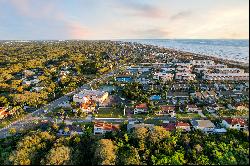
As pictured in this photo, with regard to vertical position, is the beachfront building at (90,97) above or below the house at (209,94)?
above

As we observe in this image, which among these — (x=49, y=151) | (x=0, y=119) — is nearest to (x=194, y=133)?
(x=49, y=151)

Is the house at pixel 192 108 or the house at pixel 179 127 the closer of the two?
the house at pixel 179 127

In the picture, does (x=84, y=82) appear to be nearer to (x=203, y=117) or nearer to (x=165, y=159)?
(x=203, y=117)

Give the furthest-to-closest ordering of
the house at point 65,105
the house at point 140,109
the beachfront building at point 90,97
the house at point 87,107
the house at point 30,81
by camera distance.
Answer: the house at point 30,81 → the beachfront building at point 90,97 → the house at point 65,105 → the house at point 87,107 → the house at point 140,109

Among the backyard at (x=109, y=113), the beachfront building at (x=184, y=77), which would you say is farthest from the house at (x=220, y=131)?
the beachfront building at (x=184, y=77)

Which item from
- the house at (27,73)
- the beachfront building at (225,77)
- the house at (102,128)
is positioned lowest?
the house at (102,128)

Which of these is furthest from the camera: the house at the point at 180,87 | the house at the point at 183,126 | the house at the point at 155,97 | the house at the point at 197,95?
the house at the point at 180,87

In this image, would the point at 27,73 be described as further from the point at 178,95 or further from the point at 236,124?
the point at 236,124

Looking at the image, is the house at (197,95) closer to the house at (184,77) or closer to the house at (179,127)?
the house at (179,127)
